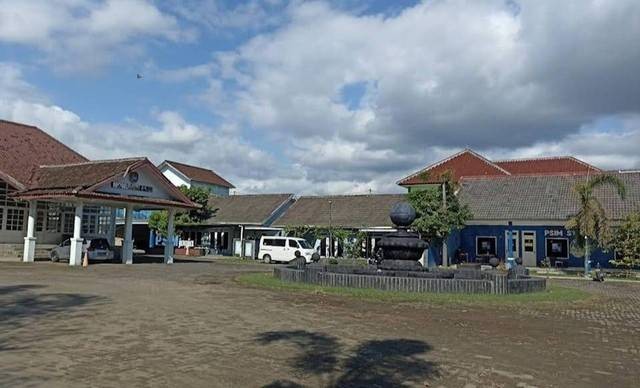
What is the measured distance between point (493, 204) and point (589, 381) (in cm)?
3017

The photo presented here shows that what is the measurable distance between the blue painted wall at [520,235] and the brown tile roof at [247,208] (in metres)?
14.4

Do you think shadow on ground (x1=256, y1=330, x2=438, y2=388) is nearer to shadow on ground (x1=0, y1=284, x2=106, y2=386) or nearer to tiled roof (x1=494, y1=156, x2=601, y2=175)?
shadow on ground (x1=0, y1=284, x2=106, y2=386)

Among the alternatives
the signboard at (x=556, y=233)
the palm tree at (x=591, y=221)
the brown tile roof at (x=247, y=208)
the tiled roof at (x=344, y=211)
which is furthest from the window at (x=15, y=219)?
the signboard at (x=556, y=233)

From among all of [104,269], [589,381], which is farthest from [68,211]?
[589,381]

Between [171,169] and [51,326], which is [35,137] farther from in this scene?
[51,326]

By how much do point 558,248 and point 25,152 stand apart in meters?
30.9

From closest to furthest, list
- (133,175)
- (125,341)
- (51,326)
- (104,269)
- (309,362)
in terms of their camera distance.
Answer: (309,362)
(125,341)
(51,326)
(104,269)
(133,175)

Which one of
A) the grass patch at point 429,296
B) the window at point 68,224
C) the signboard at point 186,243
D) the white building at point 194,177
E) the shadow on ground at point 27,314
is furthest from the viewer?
the white building at point 194,177

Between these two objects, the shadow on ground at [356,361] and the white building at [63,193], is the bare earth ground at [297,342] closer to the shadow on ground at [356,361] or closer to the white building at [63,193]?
the shadow on ground at [356,361]

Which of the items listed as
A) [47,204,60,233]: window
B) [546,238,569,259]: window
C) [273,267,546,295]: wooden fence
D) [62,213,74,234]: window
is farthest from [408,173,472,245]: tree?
[47,204,60,233]: window

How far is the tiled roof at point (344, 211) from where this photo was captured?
38.8m

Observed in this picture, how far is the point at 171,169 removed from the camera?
58438 mm

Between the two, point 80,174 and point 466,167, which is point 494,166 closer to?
point 466,167

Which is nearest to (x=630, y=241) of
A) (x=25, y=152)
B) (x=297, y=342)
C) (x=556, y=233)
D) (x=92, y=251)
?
(x=556, y=233)
